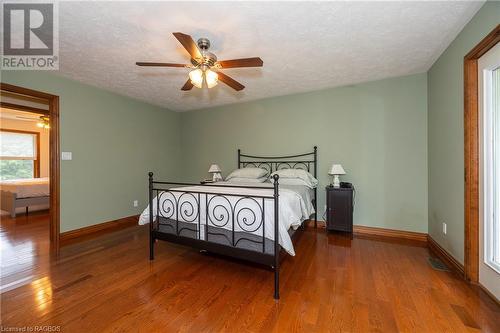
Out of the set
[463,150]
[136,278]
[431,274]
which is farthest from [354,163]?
[136,278]

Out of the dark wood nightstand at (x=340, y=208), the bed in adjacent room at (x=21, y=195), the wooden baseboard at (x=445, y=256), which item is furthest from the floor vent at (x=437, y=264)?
the bed in adjacent room at (x=21, y=195)

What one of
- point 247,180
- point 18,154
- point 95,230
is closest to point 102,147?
point 95,230

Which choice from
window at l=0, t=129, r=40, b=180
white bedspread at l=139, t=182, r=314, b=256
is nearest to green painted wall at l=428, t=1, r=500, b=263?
white bedspread at l=139, t=182, r=314, b=256

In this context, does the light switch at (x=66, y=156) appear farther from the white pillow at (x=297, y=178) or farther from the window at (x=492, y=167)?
the window at (x=492, y=167)

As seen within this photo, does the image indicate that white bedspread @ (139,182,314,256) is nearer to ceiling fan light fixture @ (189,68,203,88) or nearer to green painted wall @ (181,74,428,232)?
ceiling fan light fixture @ (189,68,203,88)

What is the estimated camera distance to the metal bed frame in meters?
1.95

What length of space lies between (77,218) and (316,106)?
14.3ft

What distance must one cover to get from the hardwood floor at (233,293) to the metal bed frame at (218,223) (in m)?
0.27

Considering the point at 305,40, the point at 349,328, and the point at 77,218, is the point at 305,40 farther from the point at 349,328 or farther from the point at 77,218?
the point at 77,218

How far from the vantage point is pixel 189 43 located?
1.71m

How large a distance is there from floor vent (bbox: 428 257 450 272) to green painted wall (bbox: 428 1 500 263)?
0.56ft

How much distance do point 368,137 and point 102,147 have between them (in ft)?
14.8

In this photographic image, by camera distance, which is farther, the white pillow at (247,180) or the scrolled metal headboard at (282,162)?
the scrolled metal headboard at (282,162)

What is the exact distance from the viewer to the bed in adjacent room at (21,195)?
14.4 ft
